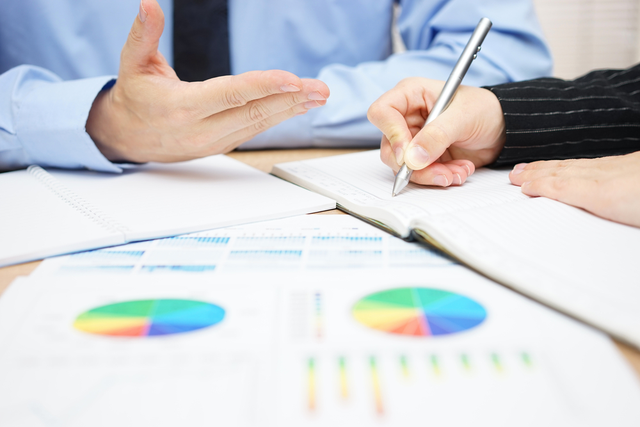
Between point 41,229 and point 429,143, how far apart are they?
0.41 metres

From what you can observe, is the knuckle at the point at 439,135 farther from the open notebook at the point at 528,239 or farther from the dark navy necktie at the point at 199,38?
the dark navy necktie at the point at 199,38

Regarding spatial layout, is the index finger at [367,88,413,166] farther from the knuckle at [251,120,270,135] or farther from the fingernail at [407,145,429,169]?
the knuckle at [251,120,270,135]

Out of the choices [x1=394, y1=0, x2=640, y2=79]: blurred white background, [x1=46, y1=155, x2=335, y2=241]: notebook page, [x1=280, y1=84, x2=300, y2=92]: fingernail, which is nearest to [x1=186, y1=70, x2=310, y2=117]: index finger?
[x1=280, y1=84, x2=300, y2=92]: fingernail

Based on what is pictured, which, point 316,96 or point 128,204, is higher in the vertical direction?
point 316,96

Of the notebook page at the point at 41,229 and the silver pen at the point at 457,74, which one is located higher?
the silver pen at the point at 457,74

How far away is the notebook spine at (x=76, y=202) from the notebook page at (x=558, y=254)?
0.30 metres

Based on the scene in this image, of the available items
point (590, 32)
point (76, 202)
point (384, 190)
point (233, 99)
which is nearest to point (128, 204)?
point (76, 202)

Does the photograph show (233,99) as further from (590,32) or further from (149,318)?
(590,32)

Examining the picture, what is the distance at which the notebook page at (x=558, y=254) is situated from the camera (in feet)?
1.01

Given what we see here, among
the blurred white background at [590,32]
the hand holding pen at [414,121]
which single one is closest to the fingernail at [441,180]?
the hand holding pen at [414,121]

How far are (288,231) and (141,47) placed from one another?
32cm

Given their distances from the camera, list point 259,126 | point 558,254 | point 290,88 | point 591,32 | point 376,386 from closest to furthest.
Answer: point 376,386 < point 558,254 < point 290,88 < point 259,126 < point 591,32

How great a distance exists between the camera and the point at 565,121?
0.64 m

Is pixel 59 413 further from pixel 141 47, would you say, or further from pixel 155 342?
pixel 141 47
